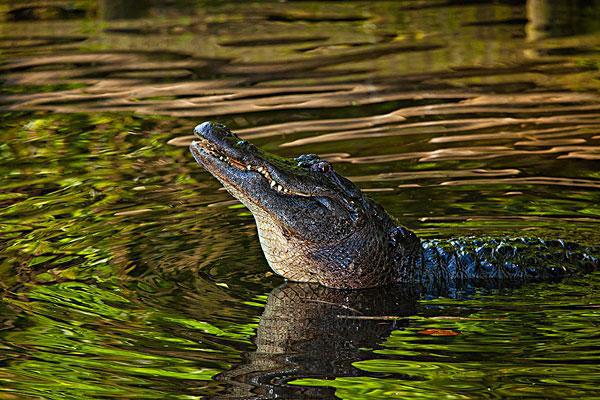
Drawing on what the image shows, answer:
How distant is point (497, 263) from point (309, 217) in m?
1.14

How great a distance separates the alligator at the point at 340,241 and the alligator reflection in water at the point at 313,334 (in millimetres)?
146

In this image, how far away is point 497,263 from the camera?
6.93 meters

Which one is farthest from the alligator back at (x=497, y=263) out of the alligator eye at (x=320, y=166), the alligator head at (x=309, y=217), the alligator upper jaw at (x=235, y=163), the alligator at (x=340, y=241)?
the alligator upper jaw at (x=235, y=163)

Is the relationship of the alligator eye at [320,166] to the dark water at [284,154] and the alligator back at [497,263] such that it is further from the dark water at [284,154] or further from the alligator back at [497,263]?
the alligator back at [497,263]

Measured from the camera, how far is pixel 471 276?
22.9 ft

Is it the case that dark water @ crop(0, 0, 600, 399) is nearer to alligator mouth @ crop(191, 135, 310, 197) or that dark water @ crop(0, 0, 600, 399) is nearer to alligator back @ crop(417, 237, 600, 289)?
alligator back @ crop(417, 237, 600, 289)

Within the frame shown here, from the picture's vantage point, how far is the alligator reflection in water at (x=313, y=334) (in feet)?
17.2

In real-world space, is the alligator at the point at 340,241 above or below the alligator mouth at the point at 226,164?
below

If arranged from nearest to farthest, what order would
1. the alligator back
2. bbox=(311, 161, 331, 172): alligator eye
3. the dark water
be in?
the dark water → bbox=(311, 161, 331, 172): alligator eye → the alligator back

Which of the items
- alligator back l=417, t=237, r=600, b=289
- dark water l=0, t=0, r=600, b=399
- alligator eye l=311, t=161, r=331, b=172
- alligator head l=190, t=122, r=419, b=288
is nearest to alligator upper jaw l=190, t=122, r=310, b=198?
alligator head l=190, t=122, r=419, b=288

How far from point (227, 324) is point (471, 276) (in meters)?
1.63

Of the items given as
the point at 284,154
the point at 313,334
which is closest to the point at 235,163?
the point at 313,334

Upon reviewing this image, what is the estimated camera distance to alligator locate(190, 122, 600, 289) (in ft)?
21.2

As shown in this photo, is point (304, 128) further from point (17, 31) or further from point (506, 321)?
point (17, 31)
